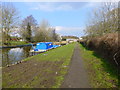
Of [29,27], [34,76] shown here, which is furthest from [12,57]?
[29,27]

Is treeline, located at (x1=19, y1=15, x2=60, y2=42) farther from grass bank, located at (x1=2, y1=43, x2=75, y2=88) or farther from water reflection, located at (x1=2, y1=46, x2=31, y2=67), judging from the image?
grass bank, located at (x1=2, y1=43, x2=75, y2=88)

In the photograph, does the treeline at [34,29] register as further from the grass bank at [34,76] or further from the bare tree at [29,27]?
the grass bank at [34,76]

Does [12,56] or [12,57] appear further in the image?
[12,56]

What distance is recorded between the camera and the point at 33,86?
3.94 metres

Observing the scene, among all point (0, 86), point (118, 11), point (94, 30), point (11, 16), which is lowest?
point (0, 86)

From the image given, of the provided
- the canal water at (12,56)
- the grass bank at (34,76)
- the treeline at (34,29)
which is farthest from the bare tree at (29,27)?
the grass bank at (34,76)

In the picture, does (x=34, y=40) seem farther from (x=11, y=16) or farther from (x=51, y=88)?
(x=51, y=88)

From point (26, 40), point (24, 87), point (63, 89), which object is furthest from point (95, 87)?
point (26, 40)

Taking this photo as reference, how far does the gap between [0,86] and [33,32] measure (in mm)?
45025

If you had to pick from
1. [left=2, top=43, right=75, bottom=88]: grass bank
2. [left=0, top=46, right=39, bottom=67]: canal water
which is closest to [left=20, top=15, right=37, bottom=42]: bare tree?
[left=0, top=46, right=39, bottom=67]: canal water

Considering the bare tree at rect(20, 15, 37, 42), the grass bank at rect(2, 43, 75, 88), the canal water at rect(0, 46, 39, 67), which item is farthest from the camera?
the bare tree at rect(20, 15, 37, 42)

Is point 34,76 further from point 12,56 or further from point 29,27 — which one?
point 29,27

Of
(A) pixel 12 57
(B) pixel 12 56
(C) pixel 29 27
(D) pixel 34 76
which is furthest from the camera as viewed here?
(C) pixel 29 27

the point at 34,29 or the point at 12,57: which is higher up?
the point at 34,29
